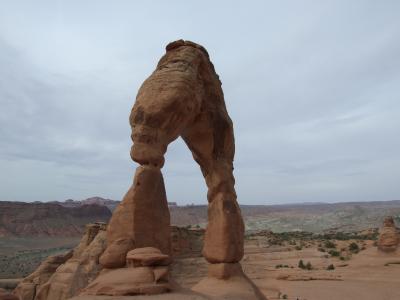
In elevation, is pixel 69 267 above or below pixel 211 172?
below

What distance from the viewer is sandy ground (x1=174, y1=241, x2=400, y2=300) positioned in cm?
1650

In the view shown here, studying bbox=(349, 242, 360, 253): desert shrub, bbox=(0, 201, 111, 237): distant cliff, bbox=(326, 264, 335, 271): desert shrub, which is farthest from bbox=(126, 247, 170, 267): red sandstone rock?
bbox=(0, 201, 111, 237): distant cliff

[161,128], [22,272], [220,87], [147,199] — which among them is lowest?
[22,272]

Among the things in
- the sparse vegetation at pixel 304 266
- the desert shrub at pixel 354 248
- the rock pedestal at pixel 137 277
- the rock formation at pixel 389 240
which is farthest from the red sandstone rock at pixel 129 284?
the desert shrub at pixel 354 248

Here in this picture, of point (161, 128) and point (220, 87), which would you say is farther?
point (220, 87)

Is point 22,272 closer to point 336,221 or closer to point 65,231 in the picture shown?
point 65,231

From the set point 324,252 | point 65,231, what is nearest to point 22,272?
point 324,252

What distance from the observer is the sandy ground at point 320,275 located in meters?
16.5

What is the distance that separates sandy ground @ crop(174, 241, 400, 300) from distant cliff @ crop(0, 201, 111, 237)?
5145 centimetres

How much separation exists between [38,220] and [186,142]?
69598mm

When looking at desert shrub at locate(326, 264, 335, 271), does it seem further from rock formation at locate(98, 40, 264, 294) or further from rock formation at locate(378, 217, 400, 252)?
rock formation at locate(98, 40, 264, 294)

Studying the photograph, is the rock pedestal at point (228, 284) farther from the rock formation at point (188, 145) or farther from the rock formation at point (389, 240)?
the rock formation at point (389, 240)

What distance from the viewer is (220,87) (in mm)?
9367

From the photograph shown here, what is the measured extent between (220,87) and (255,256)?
69.9 feet
